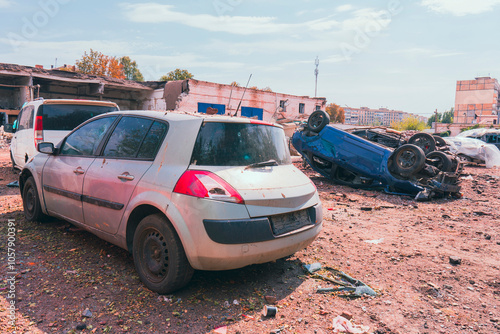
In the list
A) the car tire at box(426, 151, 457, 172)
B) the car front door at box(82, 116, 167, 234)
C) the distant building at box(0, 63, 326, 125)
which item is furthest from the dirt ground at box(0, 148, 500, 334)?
the distant building at box(0, 63, 326, 125)

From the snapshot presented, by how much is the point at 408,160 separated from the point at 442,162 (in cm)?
131

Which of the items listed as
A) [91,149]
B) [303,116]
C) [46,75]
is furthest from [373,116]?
[91,149]

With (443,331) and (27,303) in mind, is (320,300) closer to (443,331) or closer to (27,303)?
(443,331)

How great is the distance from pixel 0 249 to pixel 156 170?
7.65 feet

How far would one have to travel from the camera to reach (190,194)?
107 inches

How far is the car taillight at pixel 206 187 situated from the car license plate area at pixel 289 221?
41cm

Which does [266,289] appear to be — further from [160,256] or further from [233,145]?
[233,145]

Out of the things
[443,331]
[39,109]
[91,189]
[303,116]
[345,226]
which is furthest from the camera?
[303,116]

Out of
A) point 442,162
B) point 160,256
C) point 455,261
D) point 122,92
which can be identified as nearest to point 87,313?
point 160,256

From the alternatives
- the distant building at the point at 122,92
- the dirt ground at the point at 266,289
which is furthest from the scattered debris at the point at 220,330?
the distant building at the point at 122,92

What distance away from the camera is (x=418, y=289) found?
10.9 ft

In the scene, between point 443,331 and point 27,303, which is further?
point 27,303

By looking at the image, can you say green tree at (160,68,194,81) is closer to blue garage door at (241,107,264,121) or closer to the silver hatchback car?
blue garage door at (241,107,264,121)

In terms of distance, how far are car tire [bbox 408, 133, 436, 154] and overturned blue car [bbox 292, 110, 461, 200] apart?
2.74ft
